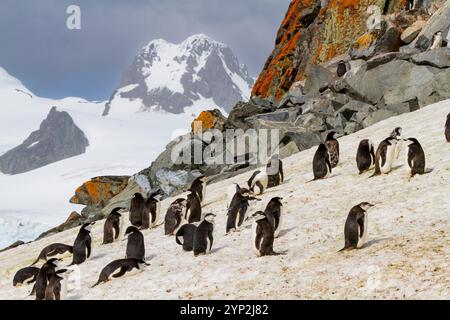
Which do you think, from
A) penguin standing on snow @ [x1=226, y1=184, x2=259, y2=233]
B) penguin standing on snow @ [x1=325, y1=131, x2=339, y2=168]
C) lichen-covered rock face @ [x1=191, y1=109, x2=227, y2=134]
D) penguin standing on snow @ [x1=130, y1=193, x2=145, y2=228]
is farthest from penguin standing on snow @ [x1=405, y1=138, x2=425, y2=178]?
lichen-covered rock face @ [x1=191, y1=109, x2=227, y2=134]

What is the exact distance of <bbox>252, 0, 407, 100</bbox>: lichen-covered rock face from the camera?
50938 mm

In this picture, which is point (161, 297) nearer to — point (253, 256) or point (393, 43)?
point (253, 256)

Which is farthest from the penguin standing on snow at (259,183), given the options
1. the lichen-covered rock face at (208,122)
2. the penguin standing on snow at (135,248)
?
the lichen-covered rock face at (208,122)

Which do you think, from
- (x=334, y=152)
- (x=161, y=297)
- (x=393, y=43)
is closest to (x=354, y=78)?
(x=393, y=43)

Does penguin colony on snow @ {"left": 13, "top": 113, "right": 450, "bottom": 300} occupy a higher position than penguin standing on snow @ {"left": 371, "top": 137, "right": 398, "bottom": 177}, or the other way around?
penguin standing on snow @ {"left": 371, "top": 137, "right": 398, "bottom": 177}

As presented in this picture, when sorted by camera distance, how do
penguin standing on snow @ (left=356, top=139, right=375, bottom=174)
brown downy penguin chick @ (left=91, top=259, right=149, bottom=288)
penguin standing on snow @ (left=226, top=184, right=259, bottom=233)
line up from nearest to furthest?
brown downy penguin chick @ (left=91, top=259, right=149, bottom=288) → penguin standing on snow @ (left=226, top=184, right=259, bottom=233) → penguin standing on snow @ (left=356, top=139, right=375, bottom=174)

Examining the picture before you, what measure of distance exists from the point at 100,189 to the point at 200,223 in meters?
34.0

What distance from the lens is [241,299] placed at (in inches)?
441

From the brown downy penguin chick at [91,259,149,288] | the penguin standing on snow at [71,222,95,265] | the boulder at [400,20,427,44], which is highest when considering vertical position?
the boulder at [400,20,427,44]

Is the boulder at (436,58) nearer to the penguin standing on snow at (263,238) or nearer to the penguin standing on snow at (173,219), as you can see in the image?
the penguin standing on snow at (173,219)

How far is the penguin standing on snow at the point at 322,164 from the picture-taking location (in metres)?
21.3

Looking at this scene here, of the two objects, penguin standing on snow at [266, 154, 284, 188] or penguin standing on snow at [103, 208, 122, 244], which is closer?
penguin standing on snow at [103, 208, 122, 244]

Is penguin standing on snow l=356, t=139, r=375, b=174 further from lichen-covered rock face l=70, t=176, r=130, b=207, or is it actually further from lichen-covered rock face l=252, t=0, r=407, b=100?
lichen-covered rock face l=70, t=176, r=130, b=207

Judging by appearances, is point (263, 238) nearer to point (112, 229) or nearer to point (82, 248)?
point (82, 248)
